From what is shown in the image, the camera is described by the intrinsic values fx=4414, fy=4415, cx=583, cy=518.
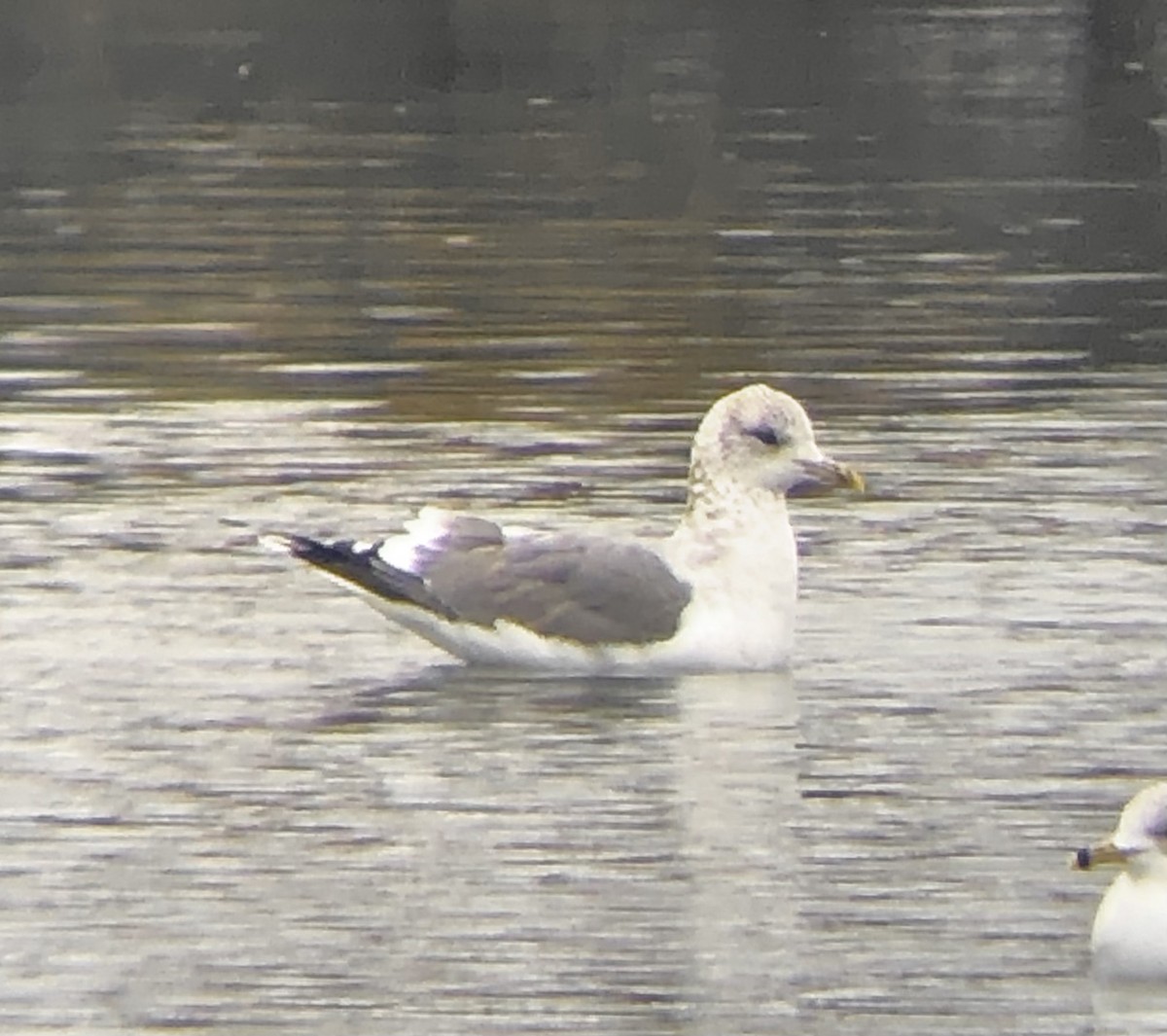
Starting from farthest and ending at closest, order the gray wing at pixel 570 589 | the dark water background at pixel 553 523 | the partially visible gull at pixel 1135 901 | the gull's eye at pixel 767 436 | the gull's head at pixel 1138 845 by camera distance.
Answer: the gull's eye at pixel 767 436 → the gray wing at pixel 570 589 → the dark water background at pixel 553 523 → the gull's head at pixel 1138 845 → the partially visible gull at pixel 1135 901

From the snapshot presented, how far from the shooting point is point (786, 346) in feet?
60.0

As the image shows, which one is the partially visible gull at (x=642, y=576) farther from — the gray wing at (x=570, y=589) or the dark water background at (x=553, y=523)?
the dark water background at (x=553, y=523)

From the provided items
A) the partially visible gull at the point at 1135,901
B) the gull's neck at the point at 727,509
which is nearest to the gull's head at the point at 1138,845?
the partially visible gull at the point at 1135,901

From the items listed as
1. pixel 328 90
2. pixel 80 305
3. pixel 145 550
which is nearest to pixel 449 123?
pixel 328 90

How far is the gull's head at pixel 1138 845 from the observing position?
905cm

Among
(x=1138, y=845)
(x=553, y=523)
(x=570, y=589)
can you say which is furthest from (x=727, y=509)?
(x=1138, y=845)

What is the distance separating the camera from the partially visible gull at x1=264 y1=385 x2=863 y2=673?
39.1 ft

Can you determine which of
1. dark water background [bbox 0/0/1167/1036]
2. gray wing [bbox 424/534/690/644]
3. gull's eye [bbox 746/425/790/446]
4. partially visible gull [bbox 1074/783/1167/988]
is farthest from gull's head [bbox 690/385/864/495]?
partially visible gull [bbox 1074/783/1167/988]

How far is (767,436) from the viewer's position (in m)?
12.2

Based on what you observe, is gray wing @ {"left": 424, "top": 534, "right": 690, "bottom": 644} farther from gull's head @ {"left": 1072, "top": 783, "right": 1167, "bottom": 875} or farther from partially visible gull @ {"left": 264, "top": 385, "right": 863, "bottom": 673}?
gull's head @ {"left": 1072, "top": 783, "right": 1167, "bottom": 875}

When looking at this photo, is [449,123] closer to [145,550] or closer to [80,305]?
[80,305]

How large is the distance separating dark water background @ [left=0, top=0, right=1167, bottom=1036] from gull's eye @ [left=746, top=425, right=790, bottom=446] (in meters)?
0.59

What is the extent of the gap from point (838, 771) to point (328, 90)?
67.9 feet

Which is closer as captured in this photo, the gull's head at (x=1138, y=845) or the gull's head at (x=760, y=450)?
the gull's head at (x=1138, y=845)
